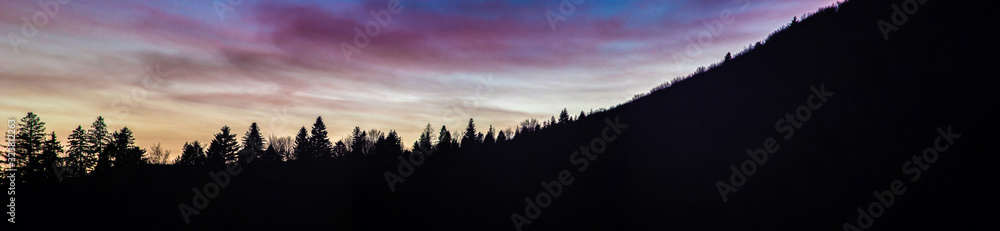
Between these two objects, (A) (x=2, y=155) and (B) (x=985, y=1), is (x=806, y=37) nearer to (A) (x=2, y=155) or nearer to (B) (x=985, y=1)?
(B) (x=985, y=1)

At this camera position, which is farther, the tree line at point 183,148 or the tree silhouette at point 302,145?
the tree silhouette at point 302,145

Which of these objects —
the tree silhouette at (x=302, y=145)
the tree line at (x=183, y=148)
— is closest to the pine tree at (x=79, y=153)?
the tree line at (x=183, y=148)

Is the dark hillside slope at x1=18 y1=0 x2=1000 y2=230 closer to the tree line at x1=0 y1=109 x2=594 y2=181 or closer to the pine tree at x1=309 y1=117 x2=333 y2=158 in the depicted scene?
the tree line at x1=0 y1=109 x2=594 y2=181

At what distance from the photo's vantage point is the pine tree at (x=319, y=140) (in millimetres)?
88938

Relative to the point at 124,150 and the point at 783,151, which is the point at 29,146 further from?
the point at 783,151

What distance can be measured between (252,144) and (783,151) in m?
93.8

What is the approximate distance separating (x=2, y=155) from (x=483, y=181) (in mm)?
70633

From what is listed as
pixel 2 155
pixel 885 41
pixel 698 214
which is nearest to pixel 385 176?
pixel 698 214

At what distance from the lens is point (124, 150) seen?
2928 inches

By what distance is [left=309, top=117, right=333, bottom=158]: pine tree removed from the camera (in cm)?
8894

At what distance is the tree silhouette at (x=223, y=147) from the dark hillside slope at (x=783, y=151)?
45.3 m

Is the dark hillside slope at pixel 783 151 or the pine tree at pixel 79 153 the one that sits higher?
the pine tree at pixel 79 153

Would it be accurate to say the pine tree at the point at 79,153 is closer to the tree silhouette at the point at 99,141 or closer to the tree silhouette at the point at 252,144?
the tree silhouette at the point at 99,141

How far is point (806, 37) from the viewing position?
18.4 meters
